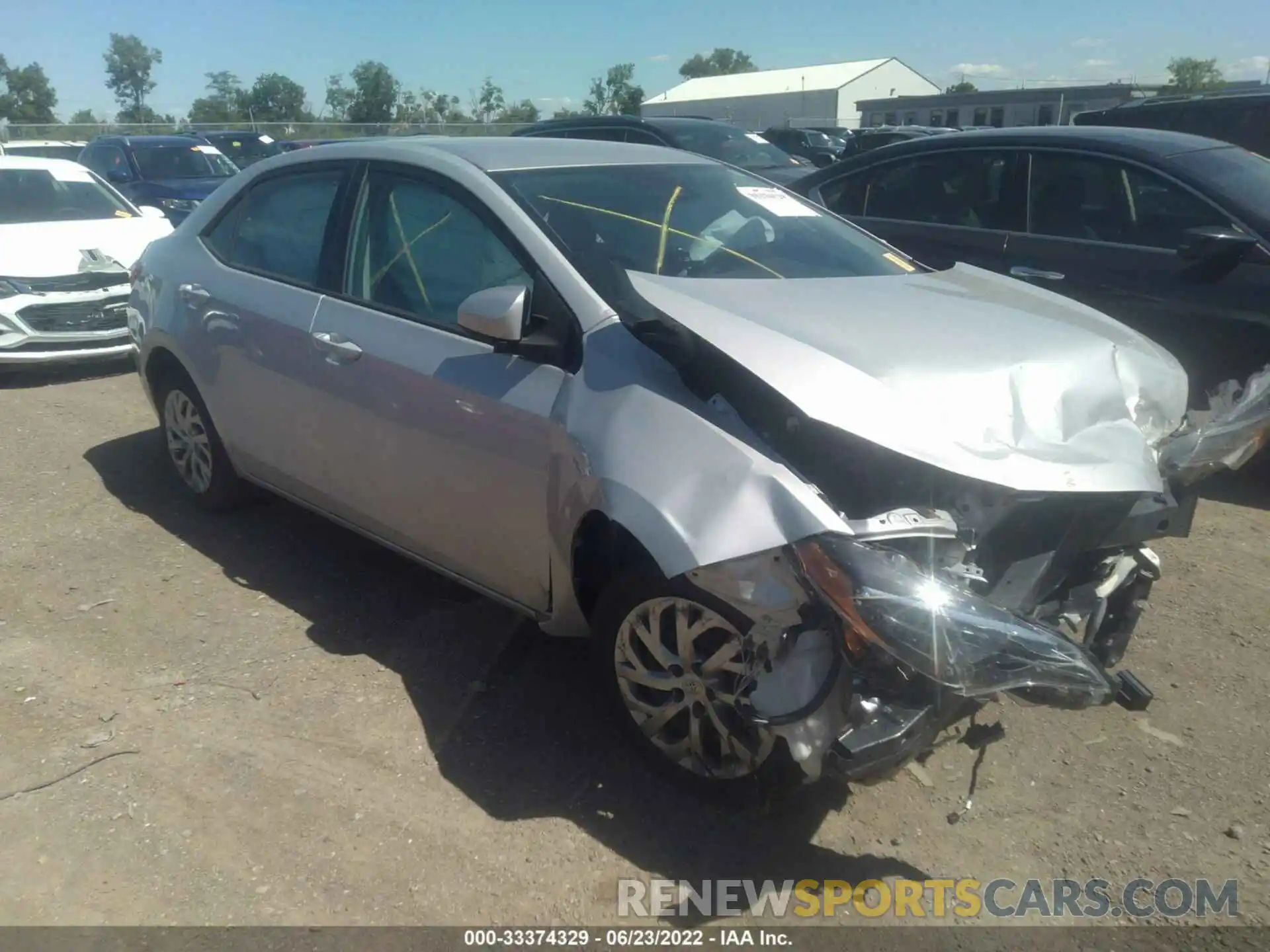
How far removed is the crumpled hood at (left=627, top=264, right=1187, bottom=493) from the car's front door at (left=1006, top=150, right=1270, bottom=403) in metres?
1.95

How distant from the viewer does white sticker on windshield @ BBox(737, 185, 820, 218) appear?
4.22 metres

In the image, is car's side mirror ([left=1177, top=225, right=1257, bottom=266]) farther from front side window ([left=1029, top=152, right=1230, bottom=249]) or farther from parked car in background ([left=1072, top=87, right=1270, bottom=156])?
parked car in background ([left=1072, top=87, right=1270, bottom=156])

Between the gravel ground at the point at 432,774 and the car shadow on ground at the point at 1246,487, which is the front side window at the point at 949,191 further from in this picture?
the gravel ground at the point at 432,774

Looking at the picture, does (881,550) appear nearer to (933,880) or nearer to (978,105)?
(933,880)

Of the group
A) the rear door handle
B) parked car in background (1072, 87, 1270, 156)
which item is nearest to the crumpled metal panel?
the rear door handle

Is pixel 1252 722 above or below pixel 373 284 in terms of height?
below

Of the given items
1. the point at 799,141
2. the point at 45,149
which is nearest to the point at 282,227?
the point at 45,149

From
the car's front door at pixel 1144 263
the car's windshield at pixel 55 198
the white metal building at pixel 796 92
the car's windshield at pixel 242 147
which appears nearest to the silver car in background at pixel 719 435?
the car's front door at pixel 1144 263

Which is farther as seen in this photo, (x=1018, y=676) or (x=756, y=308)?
(x=756, y=308)

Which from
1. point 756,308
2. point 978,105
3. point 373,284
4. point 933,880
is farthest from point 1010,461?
point 978,105

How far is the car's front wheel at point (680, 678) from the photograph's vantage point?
9.14 ft

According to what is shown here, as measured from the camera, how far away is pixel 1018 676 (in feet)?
7.77

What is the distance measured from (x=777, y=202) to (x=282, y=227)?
2.09 meters

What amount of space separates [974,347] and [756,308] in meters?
0.65
